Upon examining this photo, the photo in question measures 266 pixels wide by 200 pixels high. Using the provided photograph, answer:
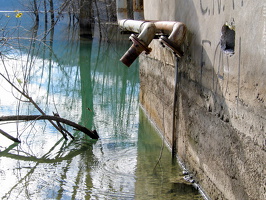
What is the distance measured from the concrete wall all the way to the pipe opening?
7 centimetres

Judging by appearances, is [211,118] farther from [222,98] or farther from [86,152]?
[86,152]

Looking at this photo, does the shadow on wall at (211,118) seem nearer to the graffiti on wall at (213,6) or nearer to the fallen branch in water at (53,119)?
the graffiti on wall at (213,6)

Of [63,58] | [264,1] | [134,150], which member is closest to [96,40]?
[63,58]

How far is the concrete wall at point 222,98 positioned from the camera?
3.59 m

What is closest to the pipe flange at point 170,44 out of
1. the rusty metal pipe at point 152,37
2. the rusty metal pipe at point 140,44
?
the rusty metal pipe at point 152,37

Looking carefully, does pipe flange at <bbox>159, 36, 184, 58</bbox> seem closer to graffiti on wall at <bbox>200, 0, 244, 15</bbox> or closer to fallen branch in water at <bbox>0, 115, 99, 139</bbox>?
graffiti on wall at <bbox>200, 0, 244, 15</bbox>

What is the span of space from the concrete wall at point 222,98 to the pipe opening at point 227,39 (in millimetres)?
71

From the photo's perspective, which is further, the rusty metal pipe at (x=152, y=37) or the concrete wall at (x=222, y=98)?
the rusty metal pipe at (x=152, y=37)

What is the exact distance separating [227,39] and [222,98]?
0.61 m

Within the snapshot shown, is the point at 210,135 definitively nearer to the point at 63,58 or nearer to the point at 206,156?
the point at 206,156

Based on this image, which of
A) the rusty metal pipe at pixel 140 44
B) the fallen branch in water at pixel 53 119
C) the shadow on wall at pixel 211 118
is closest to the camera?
the shadow on wall at pixel 211 118

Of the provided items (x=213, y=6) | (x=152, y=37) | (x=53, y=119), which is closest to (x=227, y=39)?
(x=213, y=6)

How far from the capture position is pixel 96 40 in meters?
27.6

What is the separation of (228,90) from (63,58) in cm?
1519
